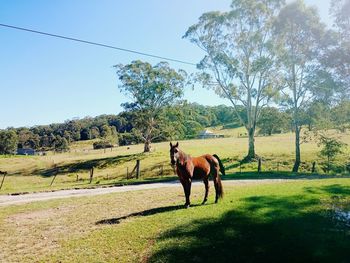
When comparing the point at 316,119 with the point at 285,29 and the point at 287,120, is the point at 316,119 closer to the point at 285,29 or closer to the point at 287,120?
the point at 287,120

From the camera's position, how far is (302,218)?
10.6m

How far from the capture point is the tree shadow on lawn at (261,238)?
26.9 feet

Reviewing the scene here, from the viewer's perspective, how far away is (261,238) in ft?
30.2

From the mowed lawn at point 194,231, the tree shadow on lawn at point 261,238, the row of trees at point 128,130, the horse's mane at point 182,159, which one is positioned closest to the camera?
the tree shadow on lawn at point 261,238

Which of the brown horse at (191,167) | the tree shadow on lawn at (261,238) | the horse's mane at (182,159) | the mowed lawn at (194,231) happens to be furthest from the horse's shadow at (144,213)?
the tree shadow on lawn at (261,238)

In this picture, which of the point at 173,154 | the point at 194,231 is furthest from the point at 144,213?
the point at 194,231

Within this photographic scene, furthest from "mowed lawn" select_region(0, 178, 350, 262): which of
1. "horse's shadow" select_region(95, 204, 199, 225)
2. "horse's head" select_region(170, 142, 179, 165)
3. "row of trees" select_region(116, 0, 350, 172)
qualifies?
"row of trees" select_region(116, 0, 350, 172)

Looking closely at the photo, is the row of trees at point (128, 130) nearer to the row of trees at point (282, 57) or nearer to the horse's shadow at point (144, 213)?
the row of trees at point (282, 57)

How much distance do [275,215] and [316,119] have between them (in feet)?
94.6

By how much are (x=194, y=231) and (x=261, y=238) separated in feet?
7.01

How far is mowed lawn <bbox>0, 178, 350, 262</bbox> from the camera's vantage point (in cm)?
855

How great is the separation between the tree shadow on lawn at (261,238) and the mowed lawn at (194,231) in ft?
0.07

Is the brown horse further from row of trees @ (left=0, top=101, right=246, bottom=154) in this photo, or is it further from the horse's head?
row of trees @ (left=0, top=101, right=246, bottom=154)

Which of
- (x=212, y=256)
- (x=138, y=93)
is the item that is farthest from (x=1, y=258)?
(x=138, y=93)
